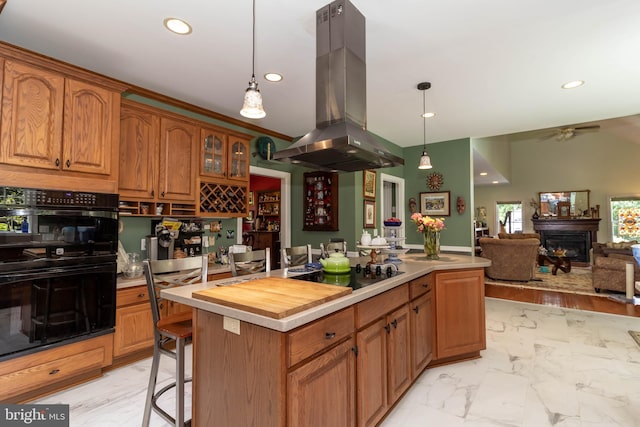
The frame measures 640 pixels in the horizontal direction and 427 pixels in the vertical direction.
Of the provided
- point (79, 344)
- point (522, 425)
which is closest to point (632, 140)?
point (522, 425)

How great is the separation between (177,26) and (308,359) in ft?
7.68

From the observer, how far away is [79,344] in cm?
241

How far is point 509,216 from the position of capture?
10906 millimetres

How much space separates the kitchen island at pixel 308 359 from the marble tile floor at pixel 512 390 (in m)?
0.34

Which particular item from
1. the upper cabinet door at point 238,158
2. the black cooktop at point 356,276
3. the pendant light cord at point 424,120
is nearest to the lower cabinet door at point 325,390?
the black cooktop at point 356,276

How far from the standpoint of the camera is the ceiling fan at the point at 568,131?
8.29 meters

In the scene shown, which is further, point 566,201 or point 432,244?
point 566,201

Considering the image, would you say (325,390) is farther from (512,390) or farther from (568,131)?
(568,131)

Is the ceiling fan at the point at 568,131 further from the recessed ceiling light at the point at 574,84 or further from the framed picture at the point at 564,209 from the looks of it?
the recessed ceiling light at the point at 574,84

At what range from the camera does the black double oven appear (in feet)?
6.89

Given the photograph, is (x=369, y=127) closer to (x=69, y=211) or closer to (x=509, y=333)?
(x=509, y=333)

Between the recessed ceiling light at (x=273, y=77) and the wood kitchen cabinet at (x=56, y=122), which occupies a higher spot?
the recessed ceiling light at (x=273, y=77)

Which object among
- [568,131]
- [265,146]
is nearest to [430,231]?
[265,146]

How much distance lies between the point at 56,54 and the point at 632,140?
498 inches
